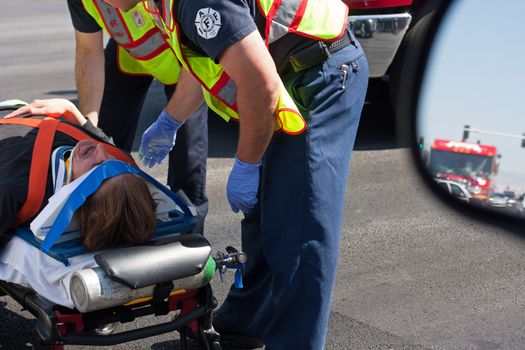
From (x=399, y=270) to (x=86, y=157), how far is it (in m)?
1.78

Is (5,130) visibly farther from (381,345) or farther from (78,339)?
(381,345)

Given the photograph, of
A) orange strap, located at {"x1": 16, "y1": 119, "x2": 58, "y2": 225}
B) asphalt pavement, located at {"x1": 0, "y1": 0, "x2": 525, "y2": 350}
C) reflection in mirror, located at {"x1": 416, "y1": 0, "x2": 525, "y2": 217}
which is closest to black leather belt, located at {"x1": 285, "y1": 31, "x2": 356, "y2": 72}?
asphalt pavement, located at {"x1": 0, "y1": 0, "x2": 525, "y2": 350}

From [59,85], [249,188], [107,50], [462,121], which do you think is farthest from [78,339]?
[59,85]

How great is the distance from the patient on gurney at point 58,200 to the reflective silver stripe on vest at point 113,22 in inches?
23.2

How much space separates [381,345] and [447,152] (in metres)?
2.04

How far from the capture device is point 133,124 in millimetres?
4285

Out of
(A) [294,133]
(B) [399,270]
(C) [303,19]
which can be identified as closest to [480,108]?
(A) [294,133]

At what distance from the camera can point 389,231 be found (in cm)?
469

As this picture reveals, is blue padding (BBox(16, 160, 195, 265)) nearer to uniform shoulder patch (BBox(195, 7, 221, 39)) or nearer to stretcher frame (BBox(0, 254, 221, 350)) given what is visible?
stretcher frame (BBox(0, 254, 221, 350))

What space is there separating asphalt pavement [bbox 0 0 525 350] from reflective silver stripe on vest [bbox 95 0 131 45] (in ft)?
3.85

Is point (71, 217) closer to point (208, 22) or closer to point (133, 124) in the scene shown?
point (208, 22)

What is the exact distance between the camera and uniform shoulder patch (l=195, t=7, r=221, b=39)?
240cm

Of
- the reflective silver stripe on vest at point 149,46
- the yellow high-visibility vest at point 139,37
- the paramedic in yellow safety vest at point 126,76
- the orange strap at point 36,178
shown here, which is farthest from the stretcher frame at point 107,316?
the reflective silver stripe on vest at point 149,46

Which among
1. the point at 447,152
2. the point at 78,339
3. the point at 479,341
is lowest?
the point at 479,341
